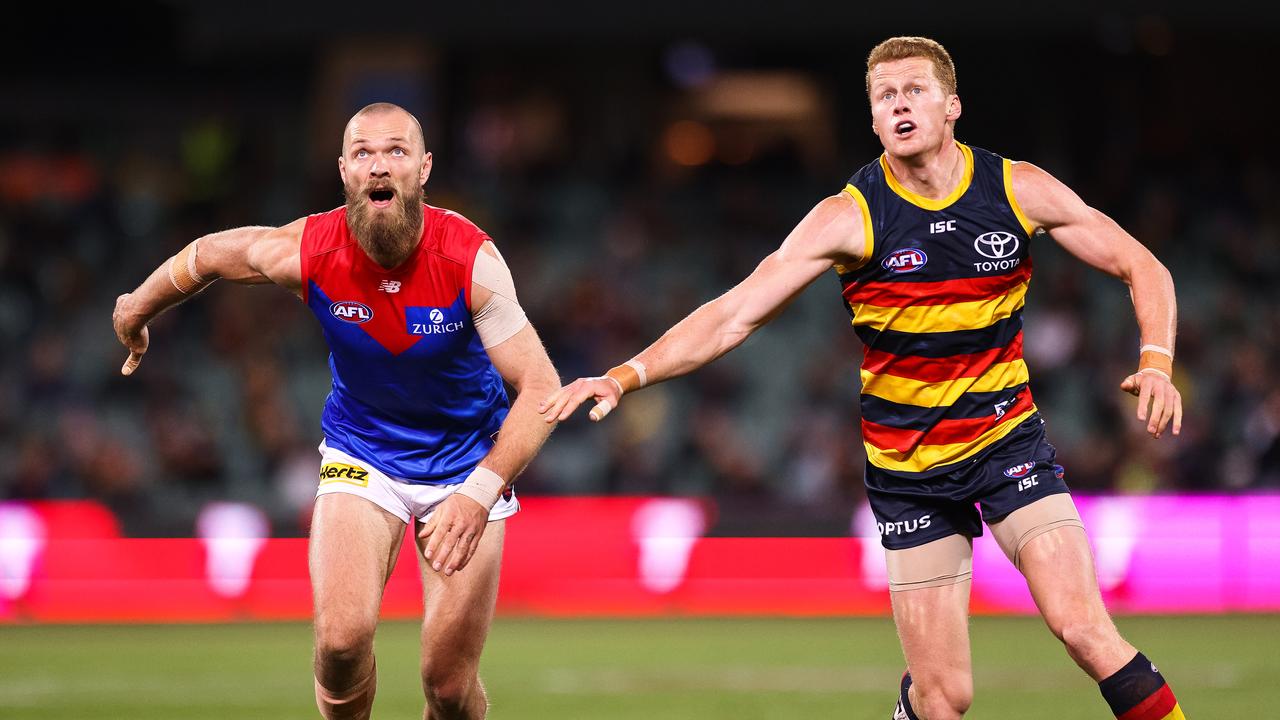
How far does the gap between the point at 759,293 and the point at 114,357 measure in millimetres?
15288

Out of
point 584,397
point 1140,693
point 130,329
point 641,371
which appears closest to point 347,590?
point 584,397

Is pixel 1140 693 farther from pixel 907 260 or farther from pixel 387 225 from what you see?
pixel 387 225

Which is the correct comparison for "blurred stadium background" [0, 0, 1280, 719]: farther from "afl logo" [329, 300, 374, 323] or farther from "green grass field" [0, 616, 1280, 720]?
"afl logo" [329, 300, 374, 323]

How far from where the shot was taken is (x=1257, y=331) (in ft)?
65.0

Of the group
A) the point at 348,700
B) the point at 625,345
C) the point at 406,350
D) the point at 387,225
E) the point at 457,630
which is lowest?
the point at 625,345

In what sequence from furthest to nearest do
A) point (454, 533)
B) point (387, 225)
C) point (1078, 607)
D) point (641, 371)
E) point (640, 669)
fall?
point (640, 669) < point (387, 225) < point (454, 533) < point (641, 371) < point (1078, 607)

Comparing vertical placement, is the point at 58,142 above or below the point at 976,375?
below

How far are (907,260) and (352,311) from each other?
2.30 meters

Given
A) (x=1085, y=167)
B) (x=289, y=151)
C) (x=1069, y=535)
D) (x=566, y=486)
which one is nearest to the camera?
(x=1069, y=535)

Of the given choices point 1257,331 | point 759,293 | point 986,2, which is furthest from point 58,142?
point 759,293

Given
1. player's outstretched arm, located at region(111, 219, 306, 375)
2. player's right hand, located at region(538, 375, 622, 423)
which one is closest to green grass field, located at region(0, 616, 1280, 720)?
player's outstretched arm, located at region(111, 219, 306, 375)

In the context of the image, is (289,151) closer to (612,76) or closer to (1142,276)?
(612,76)

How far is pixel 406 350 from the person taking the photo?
697 centimetres

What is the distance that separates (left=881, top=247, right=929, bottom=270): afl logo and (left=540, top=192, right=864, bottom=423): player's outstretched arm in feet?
0.43
